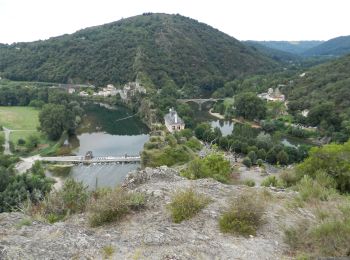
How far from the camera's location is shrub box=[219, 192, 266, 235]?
867 centimetres

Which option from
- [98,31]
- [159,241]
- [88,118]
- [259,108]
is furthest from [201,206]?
[98,31]

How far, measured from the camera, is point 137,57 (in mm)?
109500

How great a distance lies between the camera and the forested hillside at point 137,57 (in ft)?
359

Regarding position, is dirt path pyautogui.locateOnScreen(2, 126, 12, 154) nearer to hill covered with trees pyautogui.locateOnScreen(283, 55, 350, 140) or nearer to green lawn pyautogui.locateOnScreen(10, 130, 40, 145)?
green lawn pyautogui.locateOnScreen(10, 130, 40, 145)

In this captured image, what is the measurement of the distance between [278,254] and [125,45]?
11572 centimetres

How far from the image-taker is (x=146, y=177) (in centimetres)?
1395

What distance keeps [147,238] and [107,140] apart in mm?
50217

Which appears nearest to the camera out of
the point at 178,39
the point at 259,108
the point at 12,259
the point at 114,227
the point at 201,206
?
the point at 12,259

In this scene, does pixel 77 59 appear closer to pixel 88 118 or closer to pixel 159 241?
pixel 88 118

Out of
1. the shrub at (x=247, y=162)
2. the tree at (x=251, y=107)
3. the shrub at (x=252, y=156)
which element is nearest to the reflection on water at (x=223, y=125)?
the tree at (x=251, y=107)

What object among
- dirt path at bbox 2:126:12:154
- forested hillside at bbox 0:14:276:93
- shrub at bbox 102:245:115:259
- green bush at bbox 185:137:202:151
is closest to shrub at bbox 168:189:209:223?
shrub at bbox 102:245:115:259

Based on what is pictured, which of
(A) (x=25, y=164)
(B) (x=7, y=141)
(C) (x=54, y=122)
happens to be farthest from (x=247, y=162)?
(B) (x=7, y=141)

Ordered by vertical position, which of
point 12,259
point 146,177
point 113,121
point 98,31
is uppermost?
point 98,31

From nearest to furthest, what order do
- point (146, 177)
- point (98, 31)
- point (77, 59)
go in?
point (146, 177) → point (77, 59) → point (98, 31)
